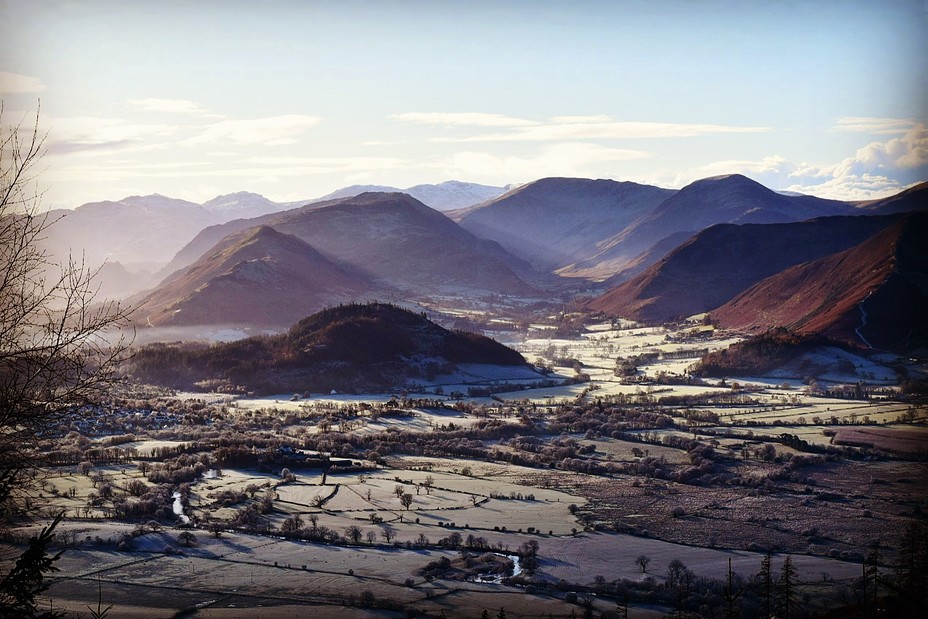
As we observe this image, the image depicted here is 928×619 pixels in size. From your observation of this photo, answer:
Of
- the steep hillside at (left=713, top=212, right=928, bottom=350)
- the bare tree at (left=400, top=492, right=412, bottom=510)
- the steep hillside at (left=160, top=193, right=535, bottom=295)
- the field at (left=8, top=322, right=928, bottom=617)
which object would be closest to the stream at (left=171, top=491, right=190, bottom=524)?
the field at (left=8, top=322, right=928, bottom=617)

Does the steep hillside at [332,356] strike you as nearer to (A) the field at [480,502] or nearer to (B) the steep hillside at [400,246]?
(A) the field at [480,502]

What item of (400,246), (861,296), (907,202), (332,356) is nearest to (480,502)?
(332,356)

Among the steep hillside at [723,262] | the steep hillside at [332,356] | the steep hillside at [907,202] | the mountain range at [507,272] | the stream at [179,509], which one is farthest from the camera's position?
the steep hillside at [723,262]

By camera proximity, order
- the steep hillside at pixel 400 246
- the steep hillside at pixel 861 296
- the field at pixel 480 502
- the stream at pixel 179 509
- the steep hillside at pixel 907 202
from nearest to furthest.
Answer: the field at pixel 480 502 < the stream at pixel 179 509 < the steep hillside at pixel 861 296 < the steep hillside at pixel 907 202 < the steep hillside at pixel 400 246

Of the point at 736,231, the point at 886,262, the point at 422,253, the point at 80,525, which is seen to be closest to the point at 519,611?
the point at 80,525

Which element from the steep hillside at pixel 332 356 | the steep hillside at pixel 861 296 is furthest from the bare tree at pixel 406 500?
the steep hillside at pixel 861 296

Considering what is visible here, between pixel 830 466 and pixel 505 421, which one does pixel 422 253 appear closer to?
pixel 505 421

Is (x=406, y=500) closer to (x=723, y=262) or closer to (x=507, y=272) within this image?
(x=723, y=262)

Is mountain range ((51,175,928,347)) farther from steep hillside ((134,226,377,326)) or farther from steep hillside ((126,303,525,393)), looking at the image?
steep hillside ((126,303,525,393))
